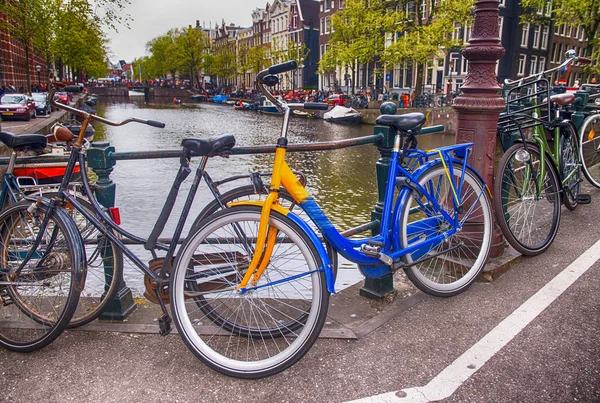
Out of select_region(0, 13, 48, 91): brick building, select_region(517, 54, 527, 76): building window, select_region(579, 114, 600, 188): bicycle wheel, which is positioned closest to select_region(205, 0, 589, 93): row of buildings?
select_region(517, 54, 527, 76): building window

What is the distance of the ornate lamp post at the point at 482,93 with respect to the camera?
375 centimetres

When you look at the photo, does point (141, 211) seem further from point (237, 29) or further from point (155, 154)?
point (237, 29)

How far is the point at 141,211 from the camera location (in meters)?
10.1

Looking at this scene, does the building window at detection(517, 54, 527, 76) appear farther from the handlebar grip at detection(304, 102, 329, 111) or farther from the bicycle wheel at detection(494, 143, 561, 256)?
the handlebar grip at detection(304, 102, 329, 111)

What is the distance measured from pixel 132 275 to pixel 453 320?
15.2 ft

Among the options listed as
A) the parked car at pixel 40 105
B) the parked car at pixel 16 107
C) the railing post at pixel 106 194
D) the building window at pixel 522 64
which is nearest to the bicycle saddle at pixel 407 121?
the railing post at pixel 106 194

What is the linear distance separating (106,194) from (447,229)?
7.11 feet

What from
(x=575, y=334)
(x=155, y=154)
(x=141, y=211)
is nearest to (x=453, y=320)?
(x=575, y=334)

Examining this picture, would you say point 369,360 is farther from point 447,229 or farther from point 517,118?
point 517,118

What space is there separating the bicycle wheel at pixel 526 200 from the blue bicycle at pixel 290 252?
0.38m

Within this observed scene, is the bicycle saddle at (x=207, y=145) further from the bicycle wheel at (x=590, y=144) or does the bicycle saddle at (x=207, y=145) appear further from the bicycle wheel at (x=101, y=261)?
the bicycle wheel at (x=590, y=144)

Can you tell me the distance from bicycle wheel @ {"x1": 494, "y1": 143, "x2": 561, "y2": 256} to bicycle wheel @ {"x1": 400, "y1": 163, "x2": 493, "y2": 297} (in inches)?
10.6

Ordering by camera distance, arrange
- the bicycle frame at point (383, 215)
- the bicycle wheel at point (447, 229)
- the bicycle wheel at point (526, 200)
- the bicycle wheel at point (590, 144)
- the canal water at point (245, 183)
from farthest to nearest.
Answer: the canal water at point (245, 183)
the bicycle wheel at point (590, 144)
the bicycle wheel at point (526, 200)
the bicycle wheel at point (447, 229)
the bicycle frame at point (383, 215)

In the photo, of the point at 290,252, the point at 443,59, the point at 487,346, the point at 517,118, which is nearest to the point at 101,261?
the point at 290,252
